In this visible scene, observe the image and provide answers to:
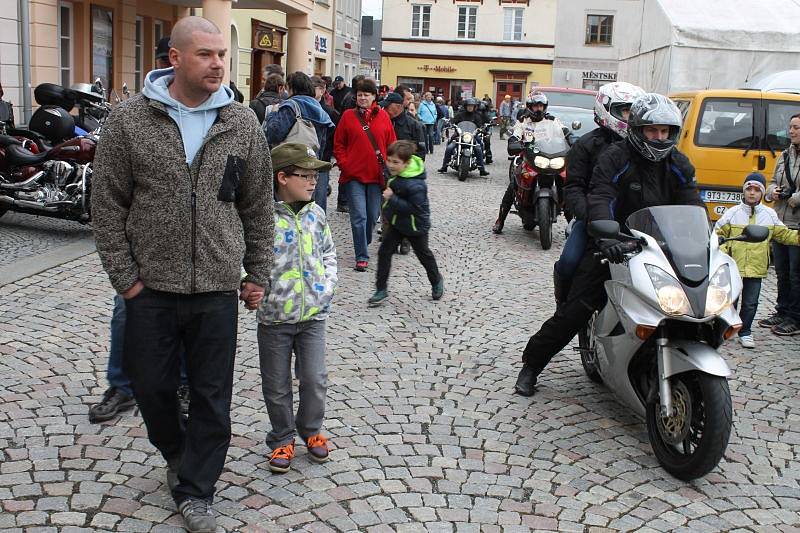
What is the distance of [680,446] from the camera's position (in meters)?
4.33

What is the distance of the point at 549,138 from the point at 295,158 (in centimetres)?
759

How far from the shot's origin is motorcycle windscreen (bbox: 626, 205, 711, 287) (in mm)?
4387

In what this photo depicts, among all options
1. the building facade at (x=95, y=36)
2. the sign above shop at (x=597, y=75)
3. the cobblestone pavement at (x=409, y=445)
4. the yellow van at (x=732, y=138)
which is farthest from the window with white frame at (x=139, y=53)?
the sign above shop at (x=597, y=75)

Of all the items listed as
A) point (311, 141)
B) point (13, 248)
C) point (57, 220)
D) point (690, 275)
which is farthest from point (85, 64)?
point (690, 275)

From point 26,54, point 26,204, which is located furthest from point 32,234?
point 26,54

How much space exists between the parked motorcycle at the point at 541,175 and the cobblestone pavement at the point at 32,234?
5.03 meters

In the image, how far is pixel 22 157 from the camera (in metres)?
9.59

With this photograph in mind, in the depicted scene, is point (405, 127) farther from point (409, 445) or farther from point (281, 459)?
point (281, 459)

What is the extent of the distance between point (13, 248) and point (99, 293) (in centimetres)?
206

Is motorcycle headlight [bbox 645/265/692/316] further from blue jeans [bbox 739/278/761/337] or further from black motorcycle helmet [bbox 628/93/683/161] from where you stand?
blue jeans [bbox 739/278/761/337]

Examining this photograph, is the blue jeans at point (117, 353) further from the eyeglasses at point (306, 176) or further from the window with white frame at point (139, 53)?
the window with white frame at point (139, 53)

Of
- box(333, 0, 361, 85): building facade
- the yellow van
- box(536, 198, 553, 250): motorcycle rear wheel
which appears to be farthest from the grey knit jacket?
box(333, 0, 361, 85): building facade

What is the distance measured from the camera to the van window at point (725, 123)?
10.9 meters

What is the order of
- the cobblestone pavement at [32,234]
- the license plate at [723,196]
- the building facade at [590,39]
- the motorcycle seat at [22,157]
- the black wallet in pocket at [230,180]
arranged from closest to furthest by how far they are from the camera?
the black wallet in pocket at [230,180] < the cobblestone pavement at [32,234] < the motorcycle seat at [22,157] < the license plate at [723,196] < the building facade at [590,39]
